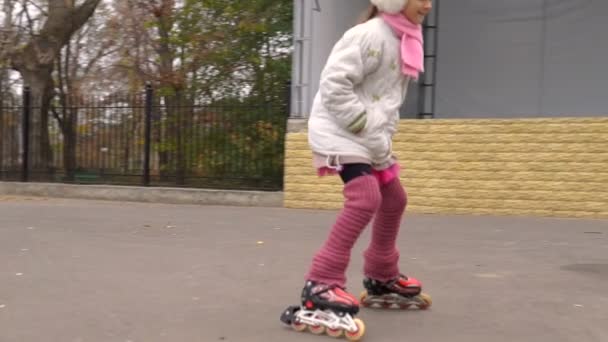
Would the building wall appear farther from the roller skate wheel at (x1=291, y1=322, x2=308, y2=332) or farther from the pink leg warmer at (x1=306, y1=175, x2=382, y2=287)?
the roller skate wheel at (x1=291, y1=322, x2=308, y2=332)

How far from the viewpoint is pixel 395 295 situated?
383cm

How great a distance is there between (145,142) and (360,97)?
7963 millimetres

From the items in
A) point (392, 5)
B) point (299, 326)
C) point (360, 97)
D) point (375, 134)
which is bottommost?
point (299, 326)

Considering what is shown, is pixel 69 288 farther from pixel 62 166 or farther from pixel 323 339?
pixel 62 166

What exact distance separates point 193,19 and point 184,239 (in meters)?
9.90

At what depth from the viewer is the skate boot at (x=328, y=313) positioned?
128 inches

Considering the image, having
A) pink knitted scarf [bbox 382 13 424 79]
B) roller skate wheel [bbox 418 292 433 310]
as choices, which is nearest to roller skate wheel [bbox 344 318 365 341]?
roller skate wheel [bbox 418 292 433 310]

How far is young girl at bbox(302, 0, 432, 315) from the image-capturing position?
3.31 metres

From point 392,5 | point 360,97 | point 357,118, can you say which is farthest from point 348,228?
point 392,5

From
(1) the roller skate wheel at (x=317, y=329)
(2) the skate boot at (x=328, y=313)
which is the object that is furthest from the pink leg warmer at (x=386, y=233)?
(1) the roller skate wheel at (x=317, y=329)

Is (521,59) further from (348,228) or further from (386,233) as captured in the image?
(348,228)

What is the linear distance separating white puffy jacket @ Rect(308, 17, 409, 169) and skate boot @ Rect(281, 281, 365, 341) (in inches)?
26.0

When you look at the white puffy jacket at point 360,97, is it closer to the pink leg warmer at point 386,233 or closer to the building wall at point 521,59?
the pink leg warmer at point 386,233

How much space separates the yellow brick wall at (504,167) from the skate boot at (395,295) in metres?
5.06
